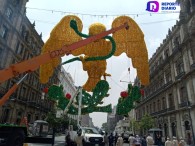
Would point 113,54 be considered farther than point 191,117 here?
No

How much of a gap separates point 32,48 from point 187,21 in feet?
98.2

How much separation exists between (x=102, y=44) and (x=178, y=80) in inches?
831

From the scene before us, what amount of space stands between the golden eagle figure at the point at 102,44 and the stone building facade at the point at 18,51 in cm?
1561

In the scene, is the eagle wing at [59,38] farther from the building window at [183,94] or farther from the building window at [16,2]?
the building window at [183,94]

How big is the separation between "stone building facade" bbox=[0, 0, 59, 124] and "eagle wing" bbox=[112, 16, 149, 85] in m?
19.1

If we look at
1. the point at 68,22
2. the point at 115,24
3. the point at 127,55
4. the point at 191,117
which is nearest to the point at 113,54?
the point at 127,55

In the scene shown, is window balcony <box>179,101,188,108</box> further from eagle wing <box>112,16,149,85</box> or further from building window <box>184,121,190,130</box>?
eagle wing <box>112,16,149,85</box>

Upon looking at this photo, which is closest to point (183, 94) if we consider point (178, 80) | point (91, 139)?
point (178, 80)

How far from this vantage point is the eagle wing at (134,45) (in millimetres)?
15898

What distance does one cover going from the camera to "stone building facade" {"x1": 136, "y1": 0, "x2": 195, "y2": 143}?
2994cm

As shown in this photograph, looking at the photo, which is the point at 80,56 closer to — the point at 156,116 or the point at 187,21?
the point at 187,21

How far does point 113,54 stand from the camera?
619 inches

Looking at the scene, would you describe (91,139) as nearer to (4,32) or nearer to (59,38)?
(59,38)

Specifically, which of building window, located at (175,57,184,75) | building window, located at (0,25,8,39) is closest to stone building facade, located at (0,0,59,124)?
building window, located at (0,25,8,39)
